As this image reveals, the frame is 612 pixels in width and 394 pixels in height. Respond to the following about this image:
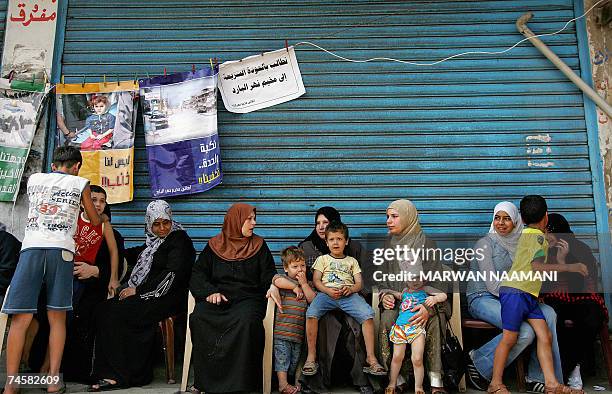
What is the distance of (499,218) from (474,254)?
32cm

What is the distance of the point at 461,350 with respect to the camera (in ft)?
13.7

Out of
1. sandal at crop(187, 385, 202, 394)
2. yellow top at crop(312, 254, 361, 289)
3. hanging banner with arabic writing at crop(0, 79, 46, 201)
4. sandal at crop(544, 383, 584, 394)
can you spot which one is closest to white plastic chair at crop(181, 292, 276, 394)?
sandal at crop(187, 385, 202, 394)

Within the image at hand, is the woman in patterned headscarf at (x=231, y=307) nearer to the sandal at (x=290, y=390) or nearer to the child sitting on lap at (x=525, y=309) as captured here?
the sandal at (x=290, y=390)

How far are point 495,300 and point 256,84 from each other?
2.70 metres

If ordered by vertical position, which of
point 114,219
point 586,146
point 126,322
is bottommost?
point 126,322

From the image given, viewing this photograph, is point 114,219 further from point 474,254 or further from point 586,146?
point 586,146

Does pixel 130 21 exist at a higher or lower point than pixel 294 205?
higher

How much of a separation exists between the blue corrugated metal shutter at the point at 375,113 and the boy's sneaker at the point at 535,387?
151 cm

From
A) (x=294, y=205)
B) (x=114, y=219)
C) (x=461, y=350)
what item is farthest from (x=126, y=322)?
(x=461, y=350)

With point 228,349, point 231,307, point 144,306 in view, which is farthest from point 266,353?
point 144,306

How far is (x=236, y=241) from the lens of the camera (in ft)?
15.3

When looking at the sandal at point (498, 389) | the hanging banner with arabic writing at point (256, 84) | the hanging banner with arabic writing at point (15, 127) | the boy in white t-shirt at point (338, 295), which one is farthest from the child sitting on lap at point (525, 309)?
the hanging banner with arabic writing at point (15, 127)

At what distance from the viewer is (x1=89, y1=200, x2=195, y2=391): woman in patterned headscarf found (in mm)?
4391

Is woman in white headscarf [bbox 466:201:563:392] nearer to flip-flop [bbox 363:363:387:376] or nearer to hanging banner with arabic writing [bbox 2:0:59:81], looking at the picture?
flip-flop [bbox 363:363:387:376]
